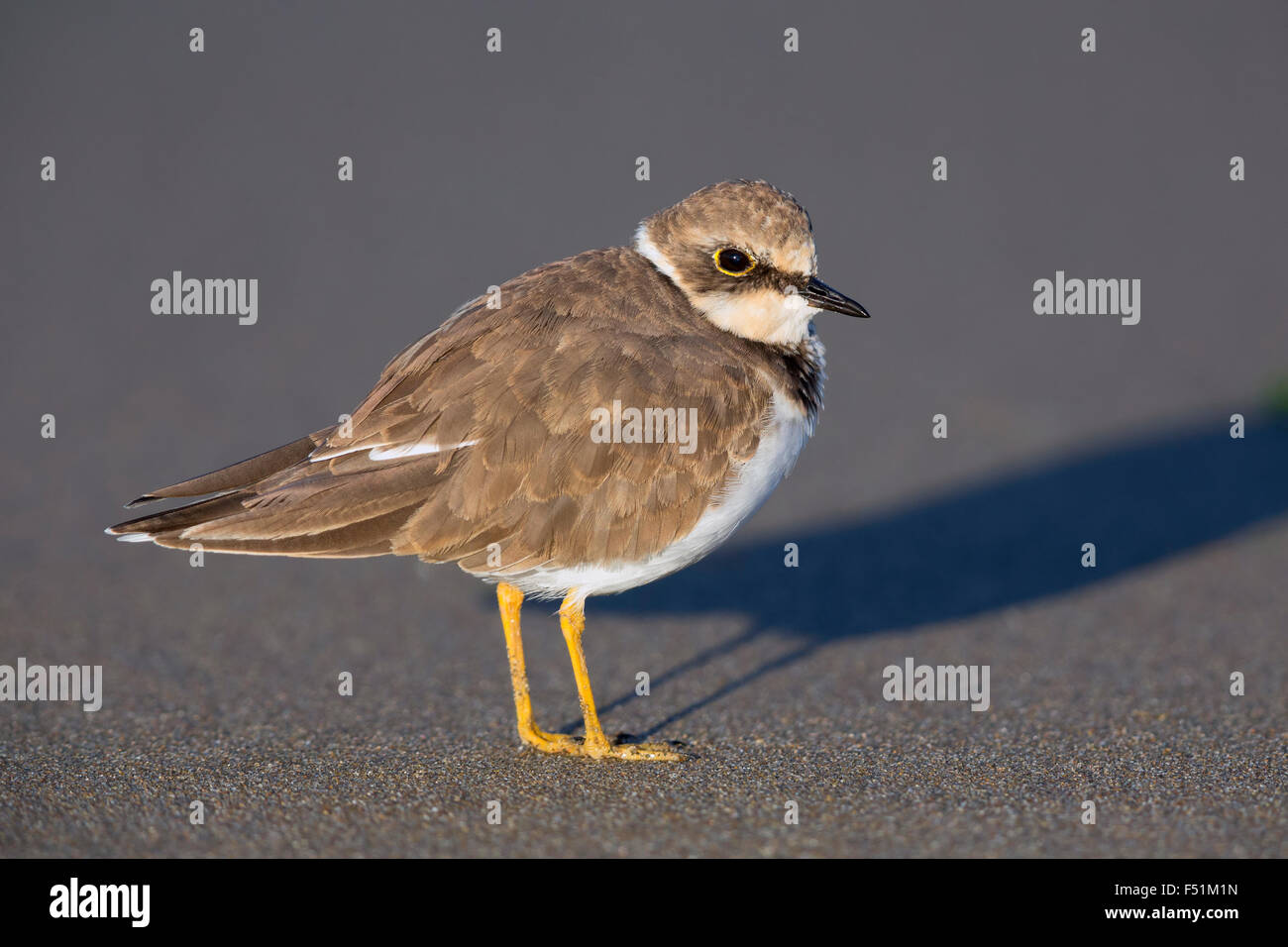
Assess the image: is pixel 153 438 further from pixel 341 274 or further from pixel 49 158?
pixel 49 158

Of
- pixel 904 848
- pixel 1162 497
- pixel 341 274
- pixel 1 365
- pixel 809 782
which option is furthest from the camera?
pixel 341 274

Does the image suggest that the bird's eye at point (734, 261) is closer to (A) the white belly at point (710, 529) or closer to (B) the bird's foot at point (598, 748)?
(A) the white belly at point (710, 529)

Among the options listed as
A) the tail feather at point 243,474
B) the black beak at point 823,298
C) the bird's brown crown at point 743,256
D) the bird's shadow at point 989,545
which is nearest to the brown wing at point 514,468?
the tail feather at point 243,474

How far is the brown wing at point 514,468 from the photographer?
221 inches

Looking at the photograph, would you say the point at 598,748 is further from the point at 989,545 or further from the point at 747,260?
the point at 989,545

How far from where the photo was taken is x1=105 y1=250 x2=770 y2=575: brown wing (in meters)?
5.60

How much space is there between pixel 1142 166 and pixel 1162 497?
6189mm

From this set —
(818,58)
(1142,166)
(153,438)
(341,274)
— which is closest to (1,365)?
(153,438)

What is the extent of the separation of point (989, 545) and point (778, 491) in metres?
1.54

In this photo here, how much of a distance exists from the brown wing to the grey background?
3.26 ft

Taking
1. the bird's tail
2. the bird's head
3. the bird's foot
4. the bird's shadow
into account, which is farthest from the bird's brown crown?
the bird's shadow

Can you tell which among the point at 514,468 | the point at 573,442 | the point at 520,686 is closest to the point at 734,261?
the point at 573,442

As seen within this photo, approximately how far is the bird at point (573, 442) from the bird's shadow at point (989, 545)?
1716mm

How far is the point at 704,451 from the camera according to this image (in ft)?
18.8
